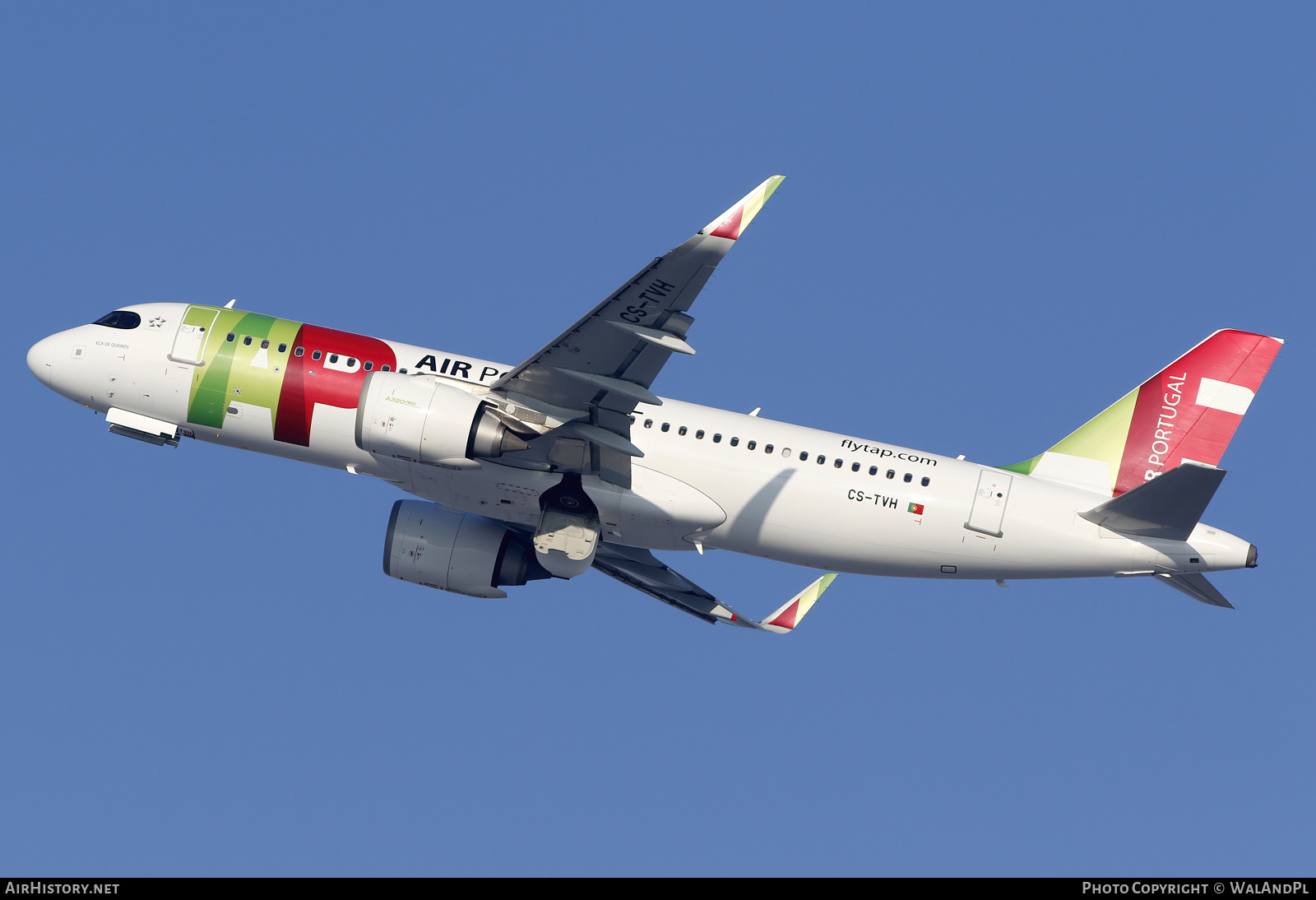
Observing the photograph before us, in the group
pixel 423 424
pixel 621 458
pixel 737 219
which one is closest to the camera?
pixel 737 219

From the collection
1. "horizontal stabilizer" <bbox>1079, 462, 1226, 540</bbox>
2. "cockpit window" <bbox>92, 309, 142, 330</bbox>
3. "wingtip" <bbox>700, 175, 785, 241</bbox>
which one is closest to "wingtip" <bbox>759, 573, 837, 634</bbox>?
"horizontal stabilizer" <bbox>1079, 462, 1226, 540</bbox>

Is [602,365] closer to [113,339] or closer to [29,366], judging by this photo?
[113,339]

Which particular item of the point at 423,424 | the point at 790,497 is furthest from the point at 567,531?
the point at 790,497

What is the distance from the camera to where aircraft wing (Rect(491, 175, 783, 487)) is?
25328 mm

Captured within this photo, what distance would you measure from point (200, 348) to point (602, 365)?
37.5 ft

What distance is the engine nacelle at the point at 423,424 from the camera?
29.4 meters

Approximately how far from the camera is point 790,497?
31938 millimetres

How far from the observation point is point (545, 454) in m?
30.6

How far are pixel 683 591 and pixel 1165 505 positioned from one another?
14117 millimetres

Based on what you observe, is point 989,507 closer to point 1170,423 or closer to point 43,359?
point 1170,423

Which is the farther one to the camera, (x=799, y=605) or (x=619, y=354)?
(x=799, y=605)

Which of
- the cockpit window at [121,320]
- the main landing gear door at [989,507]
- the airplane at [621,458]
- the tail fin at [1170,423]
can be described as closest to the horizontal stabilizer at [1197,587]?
the airplane at [621,458]
